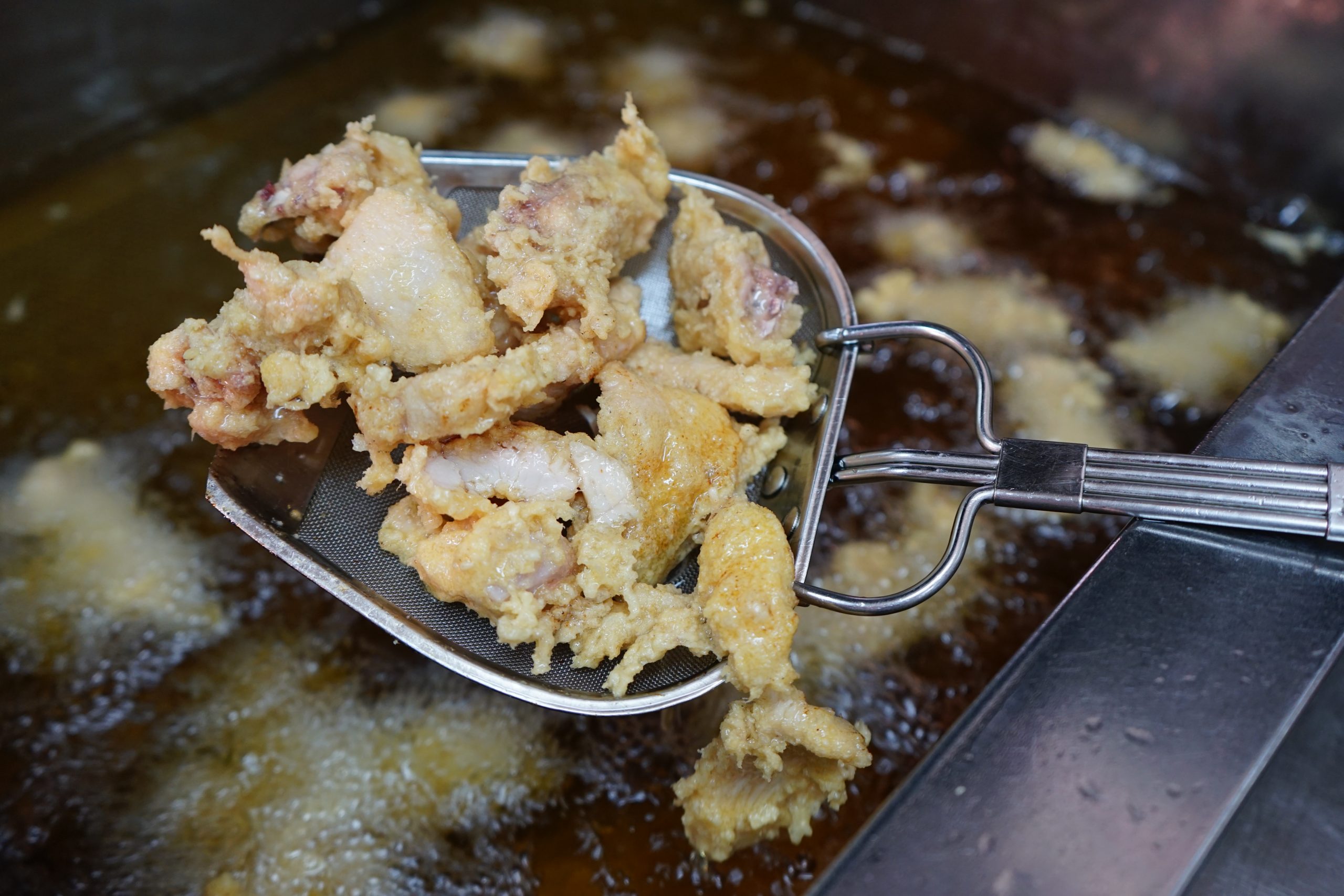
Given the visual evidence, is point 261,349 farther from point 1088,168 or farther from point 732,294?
point 1088,168

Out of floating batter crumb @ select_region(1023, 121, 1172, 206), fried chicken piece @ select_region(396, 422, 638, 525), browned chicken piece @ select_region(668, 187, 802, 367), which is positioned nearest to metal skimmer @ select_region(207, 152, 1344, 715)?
browned chicken piece @ select_region(668, 187, 802, 367)

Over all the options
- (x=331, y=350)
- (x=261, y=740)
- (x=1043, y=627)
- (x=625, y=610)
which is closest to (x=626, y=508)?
(x=625, y=610)

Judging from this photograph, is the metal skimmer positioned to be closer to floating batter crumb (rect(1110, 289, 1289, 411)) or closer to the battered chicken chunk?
the battered chicken chunk

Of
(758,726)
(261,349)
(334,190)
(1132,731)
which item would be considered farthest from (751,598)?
(334,190)

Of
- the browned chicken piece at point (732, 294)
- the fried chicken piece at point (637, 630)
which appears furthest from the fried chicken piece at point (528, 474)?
the browned chicken piece at point (732, 294)

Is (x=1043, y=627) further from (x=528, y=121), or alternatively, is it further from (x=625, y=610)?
(x=528, y=121)

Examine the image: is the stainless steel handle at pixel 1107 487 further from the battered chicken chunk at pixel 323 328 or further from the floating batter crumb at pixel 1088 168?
the floating batter crumb at pixel 1088 168

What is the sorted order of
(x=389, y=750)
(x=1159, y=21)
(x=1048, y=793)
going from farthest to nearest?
(x=1159, y=21), (x=389, y=750), (x=1048, y=793)
